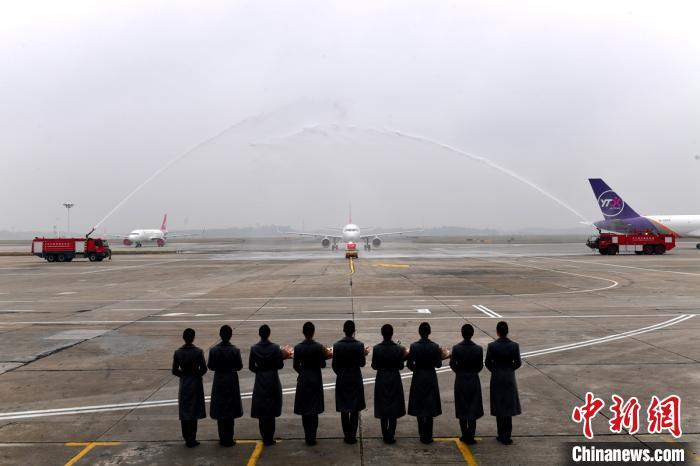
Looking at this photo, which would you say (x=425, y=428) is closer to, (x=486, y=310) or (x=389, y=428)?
(x=389, y=428)

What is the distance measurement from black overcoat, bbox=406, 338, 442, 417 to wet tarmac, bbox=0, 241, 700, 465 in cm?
55

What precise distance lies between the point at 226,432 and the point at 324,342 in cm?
723

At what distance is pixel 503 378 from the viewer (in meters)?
8.07

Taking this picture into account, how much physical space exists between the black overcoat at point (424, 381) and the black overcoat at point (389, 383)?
18 cm

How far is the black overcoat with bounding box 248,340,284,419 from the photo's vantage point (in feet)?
25.9

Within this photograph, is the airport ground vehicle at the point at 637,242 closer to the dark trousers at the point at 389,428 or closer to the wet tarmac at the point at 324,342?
the wet tarmac at the point at 324,342

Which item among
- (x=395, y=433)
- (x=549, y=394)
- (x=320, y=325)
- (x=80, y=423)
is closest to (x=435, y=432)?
(x=395, y=433)

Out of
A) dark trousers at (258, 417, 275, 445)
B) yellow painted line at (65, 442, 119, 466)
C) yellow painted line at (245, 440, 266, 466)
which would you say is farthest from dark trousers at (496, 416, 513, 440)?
yellow painted line at (65, 442, 119, 466)

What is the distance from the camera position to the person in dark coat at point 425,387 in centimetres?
789

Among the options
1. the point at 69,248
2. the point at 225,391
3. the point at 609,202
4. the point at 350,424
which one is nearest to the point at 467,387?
the point at 350,424

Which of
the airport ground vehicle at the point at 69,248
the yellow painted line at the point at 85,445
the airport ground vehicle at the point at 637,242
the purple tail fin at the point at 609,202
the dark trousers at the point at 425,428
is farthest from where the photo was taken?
the purple tail fin at the point at 609,202

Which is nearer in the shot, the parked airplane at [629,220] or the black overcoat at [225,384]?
the black overcoat at [225,384]

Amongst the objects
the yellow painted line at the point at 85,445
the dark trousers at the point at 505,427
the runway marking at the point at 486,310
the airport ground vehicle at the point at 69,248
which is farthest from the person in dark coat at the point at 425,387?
the airport ground vehicle at the point at 69,248

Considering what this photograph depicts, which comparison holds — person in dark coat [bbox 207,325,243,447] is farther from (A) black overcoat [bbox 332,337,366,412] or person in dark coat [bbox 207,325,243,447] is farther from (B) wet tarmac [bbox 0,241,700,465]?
(A) black overcoat [bbox 332,337,366,412]
